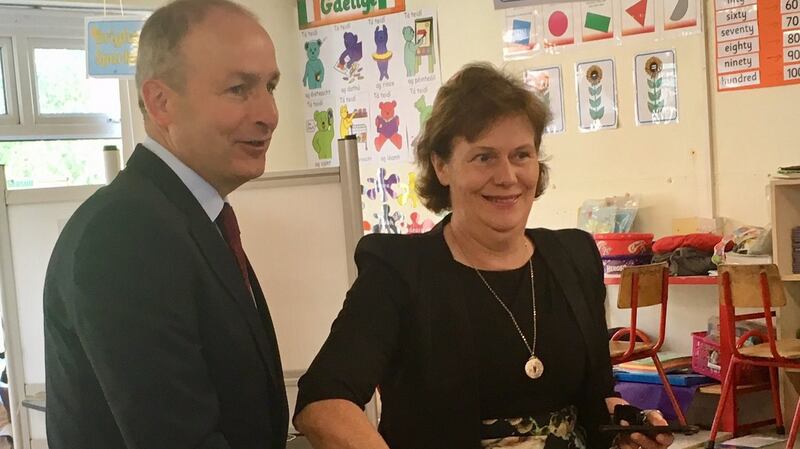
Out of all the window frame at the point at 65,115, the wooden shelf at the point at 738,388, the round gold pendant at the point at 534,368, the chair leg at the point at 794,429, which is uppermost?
the window frame at the point at 65,115

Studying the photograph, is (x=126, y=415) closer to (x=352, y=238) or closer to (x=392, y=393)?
(x=392, y=393)

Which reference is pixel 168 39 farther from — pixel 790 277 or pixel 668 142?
pixel 668 142

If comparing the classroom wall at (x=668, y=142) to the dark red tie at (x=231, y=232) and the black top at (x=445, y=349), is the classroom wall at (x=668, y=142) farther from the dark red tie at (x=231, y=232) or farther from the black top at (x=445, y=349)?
the dark red tie at (x=231, y=232)

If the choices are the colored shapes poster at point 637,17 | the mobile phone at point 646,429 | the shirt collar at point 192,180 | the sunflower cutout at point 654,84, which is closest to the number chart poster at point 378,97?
the colored shapes poster at point 637,17

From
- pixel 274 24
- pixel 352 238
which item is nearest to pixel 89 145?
pixel 274 24

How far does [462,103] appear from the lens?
158 centimetres

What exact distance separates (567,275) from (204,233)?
69 cm

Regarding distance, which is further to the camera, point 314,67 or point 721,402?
point 314,67

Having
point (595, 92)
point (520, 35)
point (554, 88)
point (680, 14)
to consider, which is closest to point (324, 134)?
point (520, 35)

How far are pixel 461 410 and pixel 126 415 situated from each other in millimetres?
570

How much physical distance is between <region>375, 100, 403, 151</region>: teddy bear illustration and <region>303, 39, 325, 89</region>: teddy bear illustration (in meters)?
0.54

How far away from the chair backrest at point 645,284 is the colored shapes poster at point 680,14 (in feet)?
3.99

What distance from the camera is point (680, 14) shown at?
14.7ft

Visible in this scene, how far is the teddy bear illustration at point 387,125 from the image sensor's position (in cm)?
555
